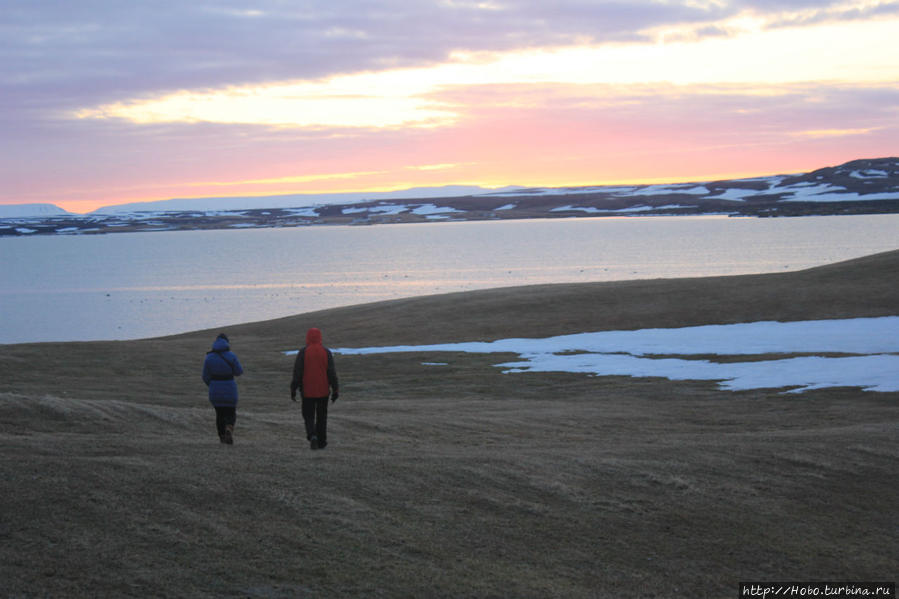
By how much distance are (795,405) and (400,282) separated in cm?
9017

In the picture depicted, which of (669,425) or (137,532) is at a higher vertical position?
(137,532)

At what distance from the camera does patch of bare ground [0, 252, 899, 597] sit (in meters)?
9.95

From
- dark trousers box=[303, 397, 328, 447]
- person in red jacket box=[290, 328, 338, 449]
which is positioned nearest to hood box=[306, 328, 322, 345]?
person in red jacket box=[290, 328, 338, 449]

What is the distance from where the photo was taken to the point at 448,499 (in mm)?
12781

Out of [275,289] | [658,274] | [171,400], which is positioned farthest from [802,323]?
[275,289]

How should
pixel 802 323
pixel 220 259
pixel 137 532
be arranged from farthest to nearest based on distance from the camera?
pixel 220 259, pixel 802 323, pixel 137 532

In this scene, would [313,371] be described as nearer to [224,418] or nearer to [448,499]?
[224,418]

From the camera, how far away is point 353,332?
48.7 metres

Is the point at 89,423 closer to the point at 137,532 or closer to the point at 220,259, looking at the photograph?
the point at 137,532

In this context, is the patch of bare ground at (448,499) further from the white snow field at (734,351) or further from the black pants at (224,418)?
the white snow field at (734,351)

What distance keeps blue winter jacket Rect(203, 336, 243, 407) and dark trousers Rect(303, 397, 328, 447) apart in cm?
127

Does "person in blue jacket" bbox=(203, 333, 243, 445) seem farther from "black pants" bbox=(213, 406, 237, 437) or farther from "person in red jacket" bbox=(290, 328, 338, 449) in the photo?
"person in red jacket" bbox=(290, 328, 338, 449)

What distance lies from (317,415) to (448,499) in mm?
3554

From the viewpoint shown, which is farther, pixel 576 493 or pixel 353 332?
pixel 353 332
